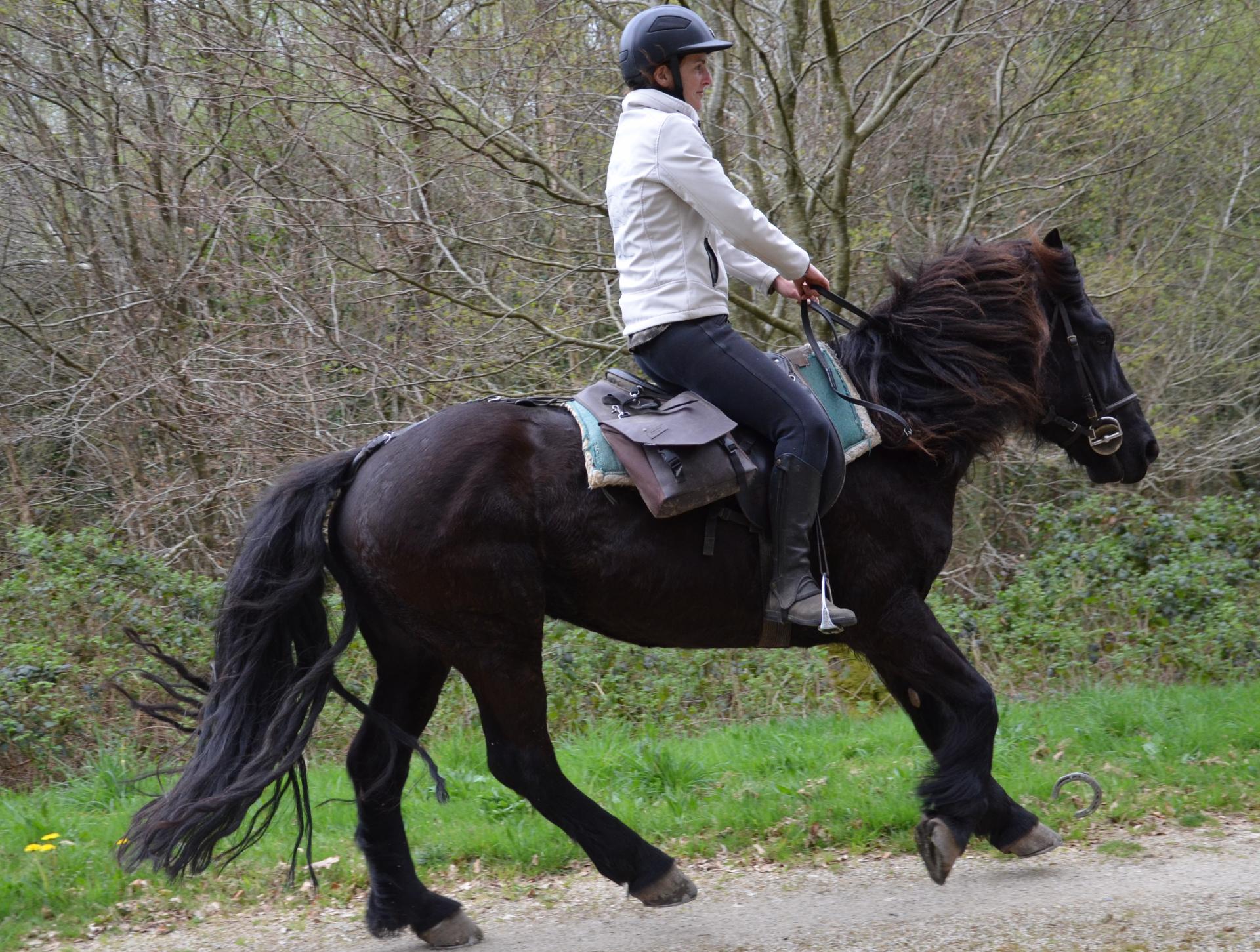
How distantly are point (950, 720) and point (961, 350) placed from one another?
4.49ft

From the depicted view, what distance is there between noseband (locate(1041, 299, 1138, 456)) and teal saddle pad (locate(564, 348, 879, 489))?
3.03 ft

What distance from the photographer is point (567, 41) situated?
350 inches

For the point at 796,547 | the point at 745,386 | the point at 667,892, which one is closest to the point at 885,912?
the point at 667,892

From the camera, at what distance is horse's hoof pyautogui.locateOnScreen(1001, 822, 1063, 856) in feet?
14.1

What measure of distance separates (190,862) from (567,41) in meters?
6.95

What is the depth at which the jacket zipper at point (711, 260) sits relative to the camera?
404cm

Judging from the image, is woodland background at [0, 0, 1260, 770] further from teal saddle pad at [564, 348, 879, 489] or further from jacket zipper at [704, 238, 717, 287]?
jacket zipper at [704, 238, 717, 287]

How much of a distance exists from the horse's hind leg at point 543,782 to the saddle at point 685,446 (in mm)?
696

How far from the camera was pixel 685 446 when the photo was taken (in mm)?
3781

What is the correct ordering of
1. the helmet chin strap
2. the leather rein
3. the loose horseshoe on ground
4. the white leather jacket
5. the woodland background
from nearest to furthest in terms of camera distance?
the white leather jacket
the helmet chin strap
the leather rein
the loose horseshoe on ground
the woodland background

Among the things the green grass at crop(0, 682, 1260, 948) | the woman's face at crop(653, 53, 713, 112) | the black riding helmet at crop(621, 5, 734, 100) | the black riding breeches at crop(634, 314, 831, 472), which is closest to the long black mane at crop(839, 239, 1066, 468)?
the black riding breeches at crop(634, 314, 831, 472)

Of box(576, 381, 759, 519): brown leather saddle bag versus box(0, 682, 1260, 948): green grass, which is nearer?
box(576, 381, 759, 519): brown leather saddle bag

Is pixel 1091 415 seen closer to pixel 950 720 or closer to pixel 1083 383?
pixel 1083 383

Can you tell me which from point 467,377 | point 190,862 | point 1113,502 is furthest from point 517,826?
point 1113,502
